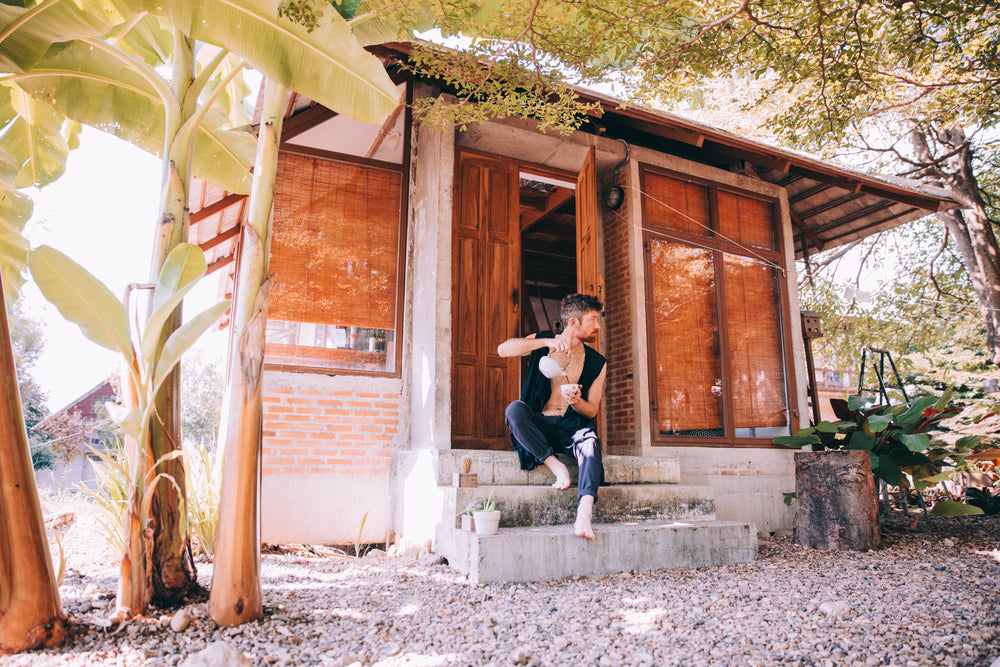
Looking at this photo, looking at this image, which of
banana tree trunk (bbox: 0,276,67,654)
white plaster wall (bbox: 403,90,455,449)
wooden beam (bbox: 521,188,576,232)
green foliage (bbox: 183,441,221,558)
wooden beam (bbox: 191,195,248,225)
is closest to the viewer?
banana tree trunk (bbox: 0,276,67,654)

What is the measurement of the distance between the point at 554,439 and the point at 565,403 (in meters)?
0.29

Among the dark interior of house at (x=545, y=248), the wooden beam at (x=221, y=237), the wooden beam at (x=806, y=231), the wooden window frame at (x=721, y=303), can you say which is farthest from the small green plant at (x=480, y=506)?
the wooden beam at (x=806, y=231)

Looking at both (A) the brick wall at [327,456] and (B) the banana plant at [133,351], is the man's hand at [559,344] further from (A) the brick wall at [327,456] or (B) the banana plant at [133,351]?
(B) the banana plant at [133,351]

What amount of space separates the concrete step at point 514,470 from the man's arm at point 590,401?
389 millimetres

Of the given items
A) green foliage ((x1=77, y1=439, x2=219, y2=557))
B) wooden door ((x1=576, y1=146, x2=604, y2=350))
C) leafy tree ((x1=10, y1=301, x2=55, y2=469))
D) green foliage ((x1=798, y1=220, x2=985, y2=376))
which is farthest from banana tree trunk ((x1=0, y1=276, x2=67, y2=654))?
leafy tree ((x1=10, y1=301, x2=55, y2=469))

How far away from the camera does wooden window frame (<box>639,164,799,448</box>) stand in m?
5.69

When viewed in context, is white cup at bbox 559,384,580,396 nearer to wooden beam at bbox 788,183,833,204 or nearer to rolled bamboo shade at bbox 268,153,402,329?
rolled bamboo shade at bbox 268,153,402,329

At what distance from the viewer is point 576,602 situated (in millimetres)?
2834

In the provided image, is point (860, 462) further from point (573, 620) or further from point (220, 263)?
point (220, 263)

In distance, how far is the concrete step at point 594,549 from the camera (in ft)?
10.5

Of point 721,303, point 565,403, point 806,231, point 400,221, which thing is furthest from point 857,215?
point 400,221

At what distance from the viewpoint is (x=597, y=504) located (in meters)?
3.93

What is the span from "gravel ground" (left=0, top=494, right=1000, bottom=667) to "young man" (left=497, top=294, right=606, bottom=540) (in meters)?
0.79

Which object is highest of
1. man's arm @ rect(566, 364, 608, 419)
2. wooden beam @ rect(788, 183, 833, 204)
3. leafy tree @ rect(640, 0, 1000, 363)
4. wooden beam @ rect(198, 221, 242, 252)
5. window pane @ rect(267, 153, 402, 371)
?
wooden beam @ rect(788, 183, 833, 204)
